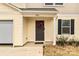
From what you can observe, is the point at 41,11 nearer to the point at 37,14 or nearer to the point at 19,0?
the point at 37,14

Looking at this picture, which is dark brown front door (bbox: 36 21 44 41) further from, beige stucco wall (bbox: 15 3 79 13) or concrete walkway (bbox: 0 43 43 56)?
concrete walkway (bbox: 0 43 43 56)

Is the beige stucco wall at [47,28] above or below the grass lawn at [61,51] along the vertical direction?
above

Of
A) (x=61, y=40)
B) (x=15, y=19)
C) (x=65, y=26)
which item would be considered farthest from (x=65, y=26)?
(x=15, y=19)

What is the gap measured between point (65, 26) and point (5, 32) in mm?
6174

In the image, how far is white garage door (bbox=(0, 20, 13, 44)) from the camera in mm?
18516

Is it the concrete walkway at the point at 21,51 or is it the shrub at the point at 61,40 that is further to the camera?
the shrub at the point at 61,40

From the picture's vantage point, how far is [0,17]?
58.3 ft

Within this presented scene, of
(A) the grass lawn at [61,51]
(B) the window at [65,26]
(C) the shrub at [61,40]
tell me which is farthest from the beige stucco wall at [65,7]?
(A) the grass lawn at [61,51]

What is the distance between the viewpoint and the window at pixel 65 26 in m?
20.7

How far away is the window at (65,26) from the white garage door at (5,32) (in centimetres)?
522

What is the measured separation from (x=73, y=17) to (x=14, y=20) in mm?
6213

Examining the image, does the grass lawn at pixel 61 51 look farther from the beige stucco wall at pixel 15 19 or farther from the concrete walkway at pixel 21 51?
the beige stucco wall at pixel 15 19

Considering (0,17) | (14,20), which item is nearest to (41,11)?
(14,20)

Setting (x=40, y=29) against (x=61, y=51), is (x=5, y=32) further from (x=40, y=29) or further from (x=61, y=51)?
(x=61, y=51)
